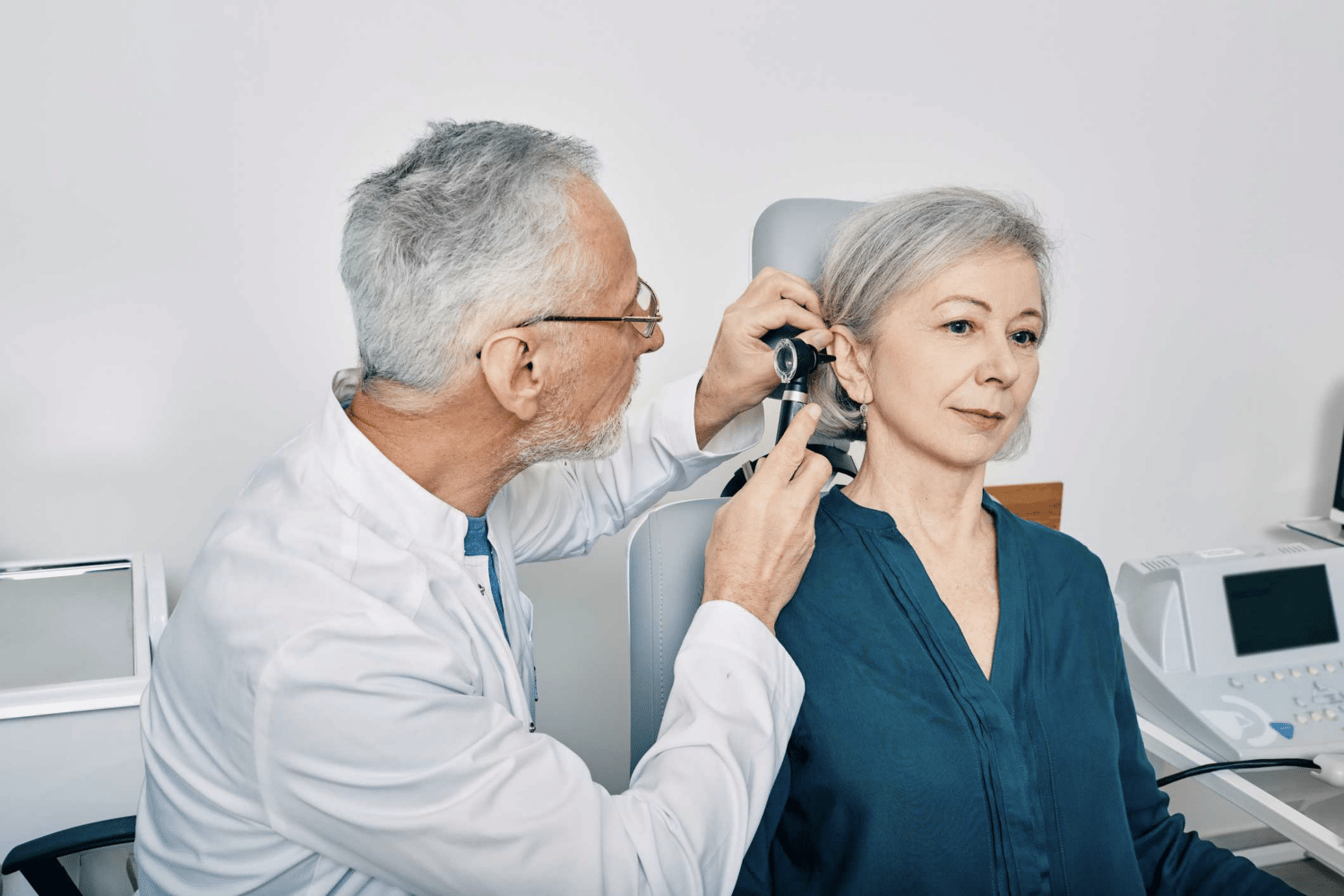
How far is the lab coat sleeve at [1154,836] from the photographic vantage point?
1131 millimetres

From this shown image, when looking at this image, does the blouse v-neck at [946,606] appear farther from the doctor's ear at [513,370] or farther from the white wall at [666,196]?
the white wall at [666,196]

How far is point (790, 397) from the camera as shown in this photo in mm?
1172

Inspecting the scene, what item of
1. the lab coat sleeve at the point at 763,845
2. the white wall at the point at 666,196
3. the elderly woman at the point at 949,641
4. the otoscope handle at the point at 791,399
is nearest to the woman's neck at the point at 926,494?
the elderly woman at the point at 949,641

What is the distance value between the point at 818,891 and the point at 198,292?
4.54 feet

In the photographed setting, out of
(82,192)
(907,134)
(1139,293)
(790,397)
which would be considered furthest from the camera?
(1139,293)

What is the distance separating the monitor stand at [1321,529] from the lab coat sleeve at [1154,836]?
5.05 feet

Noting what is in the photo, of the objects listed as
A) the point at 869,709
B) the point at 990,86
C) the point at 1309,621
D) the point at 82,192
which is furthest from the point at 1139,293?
the point at 82,192

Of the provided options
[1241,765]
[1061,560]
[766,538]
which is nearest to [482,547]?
[766,538]

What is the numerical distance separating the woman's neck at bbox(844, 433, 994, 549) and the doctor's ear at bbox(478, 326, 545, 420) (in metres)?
0.46

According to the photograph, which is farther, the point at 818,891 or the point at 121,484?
the point at 121,484

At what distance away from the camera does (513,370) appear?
105cm

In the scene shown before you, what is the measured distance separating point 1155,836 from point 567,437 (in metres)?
0.88

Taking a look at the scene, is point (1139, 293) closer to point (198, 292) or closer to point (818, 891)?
point (818, 891)

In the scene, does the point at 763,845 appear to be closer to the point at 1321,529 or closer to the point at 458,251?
the point at 458,251
